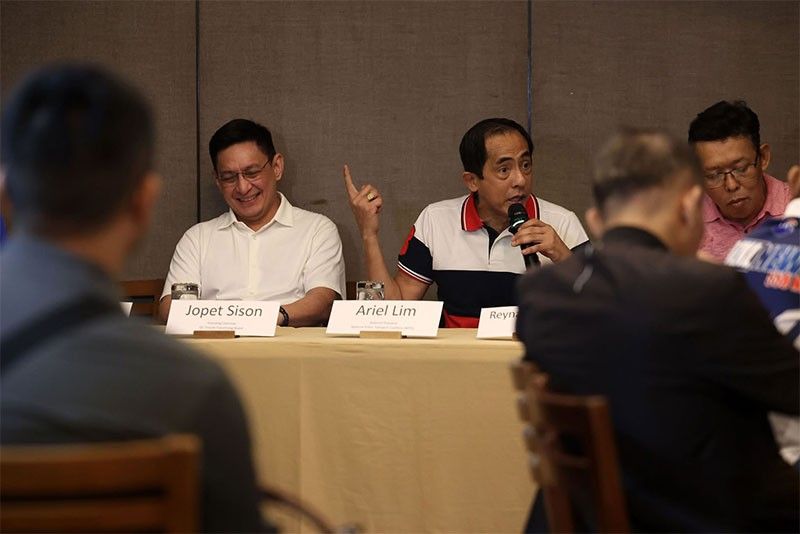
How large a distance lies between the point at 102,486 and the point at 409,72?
3.37 metres

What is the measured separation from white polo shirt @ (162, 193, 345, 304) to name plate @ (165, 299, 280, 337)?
2.76ft

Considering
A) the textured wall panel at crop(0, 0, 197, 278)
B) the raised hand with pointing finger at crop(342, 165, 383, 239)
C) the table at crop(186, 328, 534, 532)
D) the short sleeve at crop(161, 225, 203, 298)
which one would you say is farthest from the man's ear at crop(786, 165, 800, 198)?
the textured wall panel at crop(0, 0, 197, 278)

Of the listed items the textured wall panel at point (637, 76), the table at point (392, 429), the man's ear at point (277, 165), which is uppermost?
the textured wall panel at point (637, 76)

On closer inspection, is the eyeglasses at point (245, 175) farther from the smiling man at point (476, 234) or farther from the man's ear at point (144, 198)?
the man's ear at point (144, 198)

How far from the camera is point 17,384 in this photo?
42.3 inches

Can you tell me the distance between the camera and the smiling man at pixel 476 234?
12.0 ft

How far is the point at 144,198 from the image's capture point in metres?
1.19

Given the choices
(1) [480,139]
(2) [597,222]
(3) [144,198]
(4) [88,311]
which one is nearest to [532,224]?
(1) [480,139]

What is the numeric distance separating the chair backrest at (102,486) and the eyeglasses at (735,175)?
8.69 ft

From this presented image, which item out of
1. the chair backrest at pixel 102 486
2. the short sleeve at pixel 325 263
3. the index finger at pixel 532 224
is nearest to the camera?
the chair backrest at pixel 102 486

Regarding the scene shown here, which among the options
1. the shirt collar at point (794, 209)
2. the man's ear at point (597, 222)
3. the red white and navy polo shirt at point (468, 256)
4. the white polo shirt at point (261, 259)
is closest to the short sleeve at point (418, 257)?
the red white and navy polo shirt at point (468, 256)

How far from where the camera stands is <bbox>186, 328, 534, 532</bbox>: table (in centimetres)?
265

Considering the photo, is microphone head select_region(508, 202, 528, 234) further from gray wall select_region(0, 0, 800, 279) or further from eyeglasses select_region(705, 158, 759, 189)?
gray wall select_region(0, 0, 800, 279)

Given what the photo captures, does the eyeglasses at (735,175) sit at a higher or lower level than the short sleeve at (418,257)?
higher
